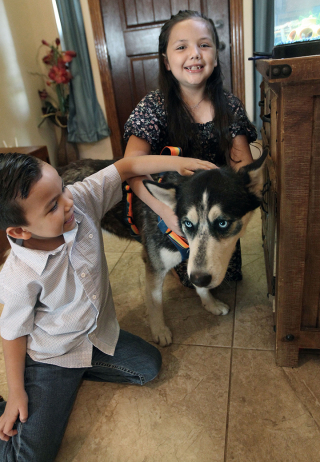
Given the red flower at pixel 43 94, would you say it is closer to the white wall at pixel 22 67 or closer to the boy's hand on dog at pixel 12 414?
the white wall at pixel 22 67

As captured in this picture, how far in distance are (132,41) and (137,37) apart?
8cm

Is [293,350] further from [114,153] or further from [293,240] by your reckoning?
[114,153]

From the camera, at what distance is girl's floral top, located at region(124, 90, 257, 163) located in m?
1.79

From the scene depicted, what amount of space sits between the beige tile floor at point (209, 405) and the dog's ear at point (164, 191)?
0.77m

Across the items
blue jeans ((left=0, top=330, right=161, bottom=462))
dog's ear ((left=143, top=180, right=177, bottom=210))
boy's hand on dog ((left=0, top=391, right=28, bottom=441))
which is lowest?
blue jeans ((left=0, top=330, right=161, bottom=462))

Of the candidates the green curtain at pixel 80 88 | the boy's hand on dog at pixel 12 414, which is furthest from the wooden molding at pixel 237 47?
the boy's hand on dog at pixel 12 414

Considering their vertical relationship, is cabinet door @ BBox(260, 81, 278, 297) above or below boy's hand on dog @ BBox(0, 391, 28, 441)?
above

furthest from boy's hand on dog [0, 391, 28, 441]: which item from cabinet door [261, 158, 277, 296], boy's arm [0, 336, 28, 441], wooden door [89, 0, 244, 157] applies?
wooden door [89, 0, 244, 157]

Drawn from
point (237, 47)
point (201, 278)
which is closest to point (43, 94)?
point (237, 47)

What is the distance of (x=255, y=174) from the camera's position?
1.21m

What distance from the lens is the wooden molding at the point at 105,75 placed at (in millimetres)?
4051

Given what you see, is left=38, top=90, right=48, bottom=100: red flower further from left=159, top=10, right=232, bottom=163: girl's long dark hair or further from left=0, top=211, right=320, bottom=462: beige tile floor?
left=0, top=211, right=320, bottom=462: beige tile floor

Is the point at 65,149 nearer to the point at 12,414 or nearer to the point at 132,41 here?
the point at 132,41

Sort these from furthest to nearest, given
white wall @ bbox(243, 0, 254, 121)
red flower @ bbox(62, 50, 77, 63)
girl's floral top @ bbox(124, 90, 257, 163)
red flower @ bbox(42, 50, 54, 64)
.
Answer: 1. red flower @ bbox(42, 50, 54, 64)
2. red flower @ bbox(62, 50, 77, 63)
3. white wall @ bbox(243, 0, 254, 121)
4. girl's floral top @ bbox(124, 90, 257, 163)
